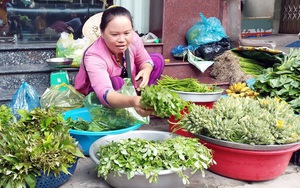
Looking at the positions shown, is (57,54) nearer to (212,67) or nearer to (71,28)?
(71,28)

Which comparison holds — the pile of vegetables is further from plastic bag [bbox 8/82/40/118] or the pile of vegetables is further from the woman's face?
plastic bag [bbox 8/82/40/118]

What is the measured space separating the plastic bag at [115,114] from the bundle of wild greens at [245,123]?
1.29ft

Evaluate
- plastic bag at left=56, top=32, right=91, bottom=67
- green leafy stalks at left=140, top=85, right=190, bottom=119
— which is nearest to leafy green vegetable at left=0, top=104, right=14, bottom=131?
green leafy stalks at left=140, top=85, right=190, bottom=119

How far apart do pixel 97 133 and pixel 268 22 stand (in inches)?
335

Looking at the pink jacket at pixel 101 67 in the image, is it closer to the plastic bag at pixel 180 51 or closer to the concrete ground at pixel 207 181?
the concrete ground at pixel 207 181

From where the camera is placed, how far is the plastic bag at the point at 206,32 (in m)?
4.57

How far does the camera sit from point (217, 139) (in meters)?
2.20

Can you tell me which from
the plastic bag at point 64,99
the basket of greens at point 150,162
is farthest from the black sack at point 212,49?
the basket of greens at point 150,162

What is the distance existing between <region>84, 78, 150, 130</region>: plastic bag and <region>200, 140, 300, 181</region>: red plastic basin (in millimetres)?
574

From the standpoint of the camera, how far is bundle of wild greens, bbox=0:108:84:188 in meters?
1.82

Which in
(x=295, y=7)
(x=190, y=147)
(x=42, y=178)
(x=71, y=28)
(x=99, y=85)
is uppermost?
(x=295, y=7)

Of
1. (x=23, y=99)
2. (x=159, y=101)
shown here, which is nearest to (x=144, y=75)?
(x=159, y=101)

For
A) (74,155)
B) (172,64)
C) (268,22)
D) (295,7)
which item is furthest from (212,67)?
(295,7)

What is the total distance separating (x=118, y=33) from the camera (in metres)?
2.48
